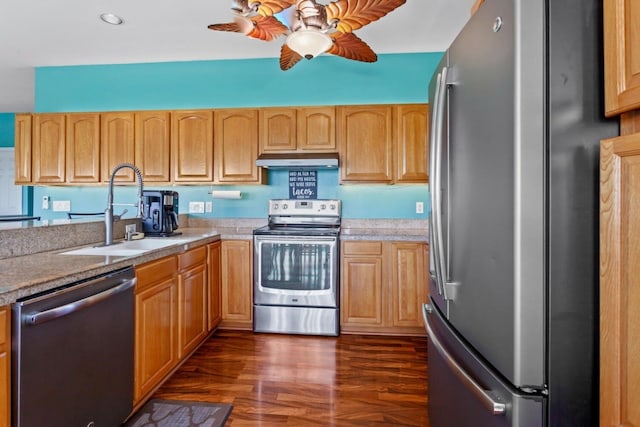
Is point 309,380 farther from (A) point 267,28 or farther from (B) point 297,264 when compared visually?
(A) point 267,28

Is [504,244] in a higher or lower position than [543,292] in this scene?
higher

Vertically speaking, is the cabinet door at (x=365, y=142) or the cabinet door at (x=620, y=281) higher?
the cabinet door at (x=365, y=142)

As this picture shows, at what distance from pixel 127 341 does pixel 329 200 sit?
221 centimetres

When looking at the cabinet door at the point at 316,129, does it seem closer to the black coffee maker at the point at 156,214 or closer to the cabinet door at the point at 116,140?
the black coffee maker at the point at 156,214

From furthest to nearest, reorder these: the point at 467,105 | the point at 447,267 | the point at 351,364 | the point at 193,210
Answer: the point at 193,210 → the point at 351,364 → the point at 447,267 → the point at 467,105

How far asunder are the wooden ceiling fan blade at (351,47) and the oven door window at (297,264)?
143cm

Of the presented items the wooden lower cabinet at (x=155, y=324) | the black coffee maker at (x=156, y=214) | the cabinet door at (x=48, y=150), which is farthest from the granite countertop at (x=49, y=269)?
the cabinet door at (x=48, y=150)

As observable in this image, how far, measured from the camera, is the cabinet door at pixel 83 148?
354 centimetres

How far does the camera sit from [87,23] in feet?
9.71

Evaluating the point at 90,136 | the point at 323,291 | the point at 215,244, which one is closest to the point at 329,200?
the point at 323,291

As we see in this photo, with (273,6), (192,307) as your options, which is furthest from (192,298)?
(273,6)

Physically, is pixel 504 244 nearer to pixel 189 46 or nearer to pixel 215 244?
pixel 215 244

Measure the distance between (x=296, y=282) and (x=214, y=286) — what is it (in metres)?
0.69

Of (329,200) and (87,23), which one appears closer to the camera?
(87,23)
